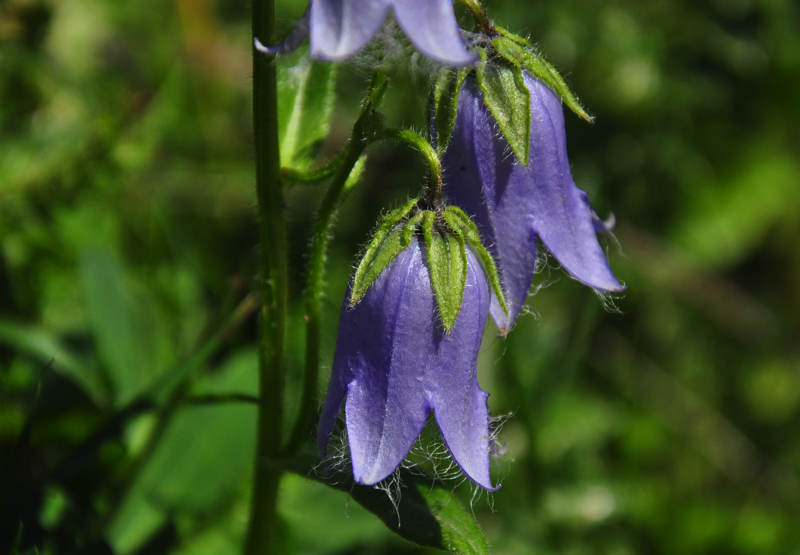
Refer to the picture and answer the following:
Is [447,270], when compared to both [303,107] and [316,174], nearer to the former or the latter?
[316,174]

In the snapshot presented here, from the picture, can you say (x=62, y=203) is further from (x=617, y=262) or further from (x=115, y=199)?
(x=617, y=262)

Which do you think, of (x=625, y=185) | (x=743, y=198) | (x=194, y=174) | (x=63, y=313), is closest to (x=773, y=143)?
(x=743, y=198)

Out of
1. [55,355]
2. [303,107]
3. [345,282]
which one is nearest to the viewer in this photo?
[303,107]

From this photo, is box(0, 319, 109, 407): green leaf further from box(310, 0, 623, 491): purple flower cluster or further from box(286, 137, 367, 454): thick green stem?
box(310, 0, 623, 491): purple flower cluster

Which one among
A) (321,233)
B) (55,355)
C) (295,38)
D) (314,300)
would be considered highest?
(295,38)

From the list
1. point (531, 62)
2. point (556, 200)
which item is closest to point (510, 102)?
point (531, 62)

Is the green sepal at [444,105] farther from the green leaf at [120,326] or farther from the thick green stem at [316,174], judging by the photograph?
the green leaf at [120,326]

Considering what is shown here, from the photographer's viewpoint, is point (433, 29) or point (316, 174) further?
point (316, 174)
